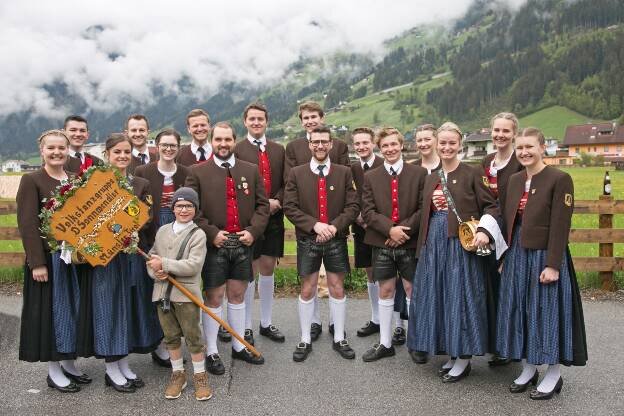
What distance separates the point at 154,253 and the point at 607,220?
20.1 ft

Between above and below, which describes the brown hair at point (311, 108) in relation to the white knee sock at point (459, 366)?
above

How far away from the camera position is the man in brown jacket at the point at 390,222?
510 cm

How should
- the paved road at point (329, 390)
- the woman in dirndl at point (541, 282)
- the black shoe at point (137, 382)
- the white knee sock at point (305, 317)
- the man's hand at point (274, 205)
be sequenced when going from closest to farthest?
the paved road at point (329, 390) → the woman in dirndl at point (541, 282) → the black shoe at point (137, 382) → the white knee sock at point (305, 317) → the man's hand at point (274, 205)

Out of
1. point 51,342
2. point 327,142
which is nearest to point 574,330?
point 327,142

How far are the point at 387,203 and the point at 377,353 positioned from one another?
144 cm

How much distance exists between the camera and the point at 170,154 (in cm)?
502

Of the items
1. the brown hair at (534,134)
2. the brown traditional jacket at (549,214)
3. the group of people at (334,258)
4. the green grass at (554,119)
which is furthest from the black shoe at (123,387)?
the green grass at (554,119)

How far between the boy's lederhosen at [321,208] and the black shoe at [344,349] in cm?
72

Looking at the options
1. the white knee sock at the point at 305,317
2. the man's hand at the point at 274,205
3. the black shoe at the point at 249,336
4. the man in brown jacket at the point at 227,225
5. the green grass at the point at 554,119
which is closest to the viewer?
the man in brown jacket at the point at 227,225

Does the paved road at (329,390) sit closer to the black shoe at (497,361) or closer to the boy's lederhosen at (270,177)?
the black shoe at (497,361)

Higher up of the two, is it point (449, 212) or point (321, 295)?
point (449, 212)

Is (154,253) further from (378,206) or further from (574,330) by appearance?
(574,330)

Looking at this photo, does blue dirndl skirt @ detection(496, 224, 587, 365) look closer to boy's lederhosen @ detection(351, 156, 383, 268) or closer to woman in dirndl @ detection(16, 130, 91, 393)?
boy's lederhosen @ detection(351, 156, 383, 268)

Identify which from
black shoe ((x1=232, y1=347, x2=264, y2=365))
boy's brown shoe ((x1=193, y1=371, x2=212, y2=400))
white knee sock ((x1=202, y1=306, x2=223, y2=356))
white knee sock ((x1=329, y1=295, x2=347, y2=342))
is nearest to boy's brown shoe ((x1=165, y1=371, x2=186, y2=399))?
boy's brown shoe ((x1=193, y1=371, x2=212, y2=400))
